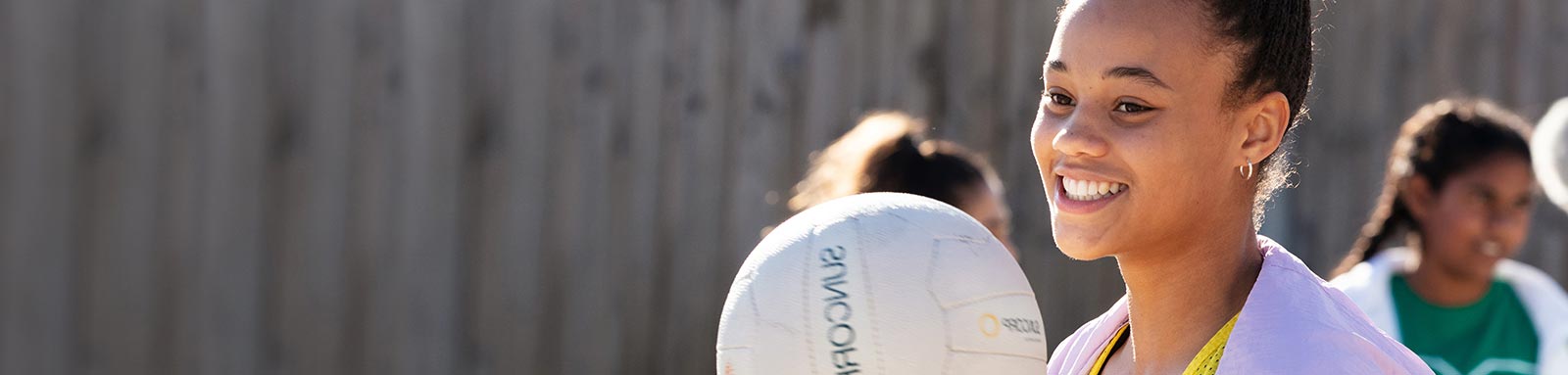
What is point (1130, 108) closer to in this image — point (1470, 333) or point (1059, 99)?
point (1059, 99)

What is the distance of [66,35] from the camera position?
4980mm

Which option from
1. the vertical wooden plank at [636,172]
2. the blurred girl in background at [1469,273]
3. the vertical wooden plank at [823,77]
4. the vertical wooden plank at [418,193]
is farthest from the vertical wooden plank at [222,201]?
the blurred girl in background at [1469,273]

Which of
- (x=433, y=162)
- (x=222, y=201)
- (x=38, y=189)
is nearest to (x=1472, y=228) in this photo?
(x=433, y=162)

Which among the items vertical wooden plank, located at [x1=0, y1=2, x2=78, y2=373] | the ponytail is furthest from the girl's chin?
→ vertical wooden plank, located at [x1=0, y1=2, x2=78, y2=373]

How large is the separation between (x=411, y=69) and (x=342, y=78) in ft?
0.71

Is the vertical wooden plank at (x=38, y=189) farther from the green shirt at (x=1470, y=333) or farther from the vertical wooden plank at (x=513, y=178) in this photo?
the green shirt at (x=1470, y=333)

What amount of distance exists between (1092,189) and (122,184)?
393cm

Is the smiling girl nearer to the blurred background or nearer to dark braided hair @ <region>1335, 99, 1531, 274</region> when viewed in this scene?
dark braided hair @ <region>1335, 99, 1531, 274</region>

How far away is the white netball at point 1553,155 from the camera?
4266 millimetres

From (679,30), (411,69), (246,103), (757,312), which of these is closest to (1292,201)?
(679,30)

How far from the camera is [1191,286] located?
2.03 metres

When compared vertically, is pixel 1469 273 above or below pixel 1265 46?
below

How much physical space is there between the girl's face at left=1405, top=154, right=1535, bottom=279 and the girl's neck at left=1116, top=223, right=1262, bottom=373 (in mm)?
2393

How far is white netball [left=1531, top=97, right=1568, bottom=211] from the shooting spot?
4266mm
